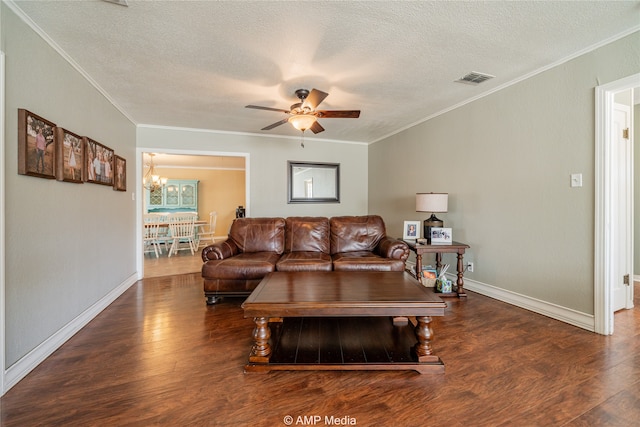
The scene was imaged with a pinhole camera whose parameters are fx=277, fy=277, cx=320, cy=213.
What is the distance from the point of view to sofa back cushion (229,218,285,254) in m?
3.71

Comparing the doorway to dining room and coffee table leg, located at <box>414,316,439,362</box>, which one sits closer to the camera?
coffee table leg, located at <box>414,316,439,362</box>

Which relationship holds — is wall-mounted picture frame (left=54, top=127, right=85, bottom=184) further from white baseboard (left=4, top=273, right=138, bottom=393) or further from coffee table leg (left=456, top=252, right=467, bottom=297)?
coffee table leg (left=456, top=252, right=467, bottom=297)

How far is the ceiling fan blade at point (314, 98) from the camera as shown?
2.37 m

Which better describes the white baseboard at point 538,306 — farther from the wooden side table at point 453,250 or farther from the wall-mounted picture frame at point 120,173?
the wall-mounted picture frame at point 120,173

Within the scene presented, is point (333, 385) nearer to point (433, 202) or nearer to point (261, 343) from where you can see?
point (261, 343)

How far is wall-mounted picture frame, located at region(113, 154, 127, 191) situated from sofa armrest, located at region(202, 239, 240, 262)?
1315 mm

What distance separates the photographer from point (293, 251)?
12.3ft

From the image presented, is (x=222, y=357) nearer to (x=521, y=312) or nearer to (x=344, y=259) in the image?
(x=344, y=259)

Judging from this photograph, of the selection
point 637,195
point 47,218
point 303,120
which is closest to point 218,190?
point 303,120

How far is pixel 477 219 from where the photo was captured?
3305 millimetres

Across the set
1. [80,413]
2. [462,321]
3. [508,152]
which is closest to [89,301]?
[80,413]

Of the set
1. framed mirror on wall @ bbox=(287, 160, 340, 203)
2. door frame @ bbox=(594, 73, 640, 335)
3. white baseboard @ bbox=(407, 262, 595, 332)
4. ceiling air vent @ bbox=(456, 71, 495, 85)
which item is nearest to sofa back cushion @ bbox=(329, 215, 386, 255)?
Result: white baseboard @ bbox=(407, 262, 595, 332)

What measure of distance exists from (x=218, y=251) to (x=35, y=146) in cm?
181

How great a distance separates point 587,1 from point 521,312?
8.26 feet
